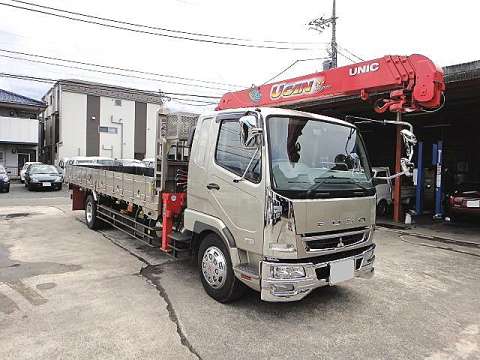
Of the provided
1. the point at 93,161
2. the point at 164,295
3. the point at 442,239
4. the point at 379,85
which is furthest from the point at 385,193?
the point at 93,161

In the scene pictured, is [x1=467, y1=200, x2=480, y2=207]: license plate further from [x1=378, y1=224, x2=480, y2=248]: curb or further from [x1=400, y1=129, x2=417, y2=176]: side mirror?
[x1=400, y1=129, x2=417, y2=176]: side mirror

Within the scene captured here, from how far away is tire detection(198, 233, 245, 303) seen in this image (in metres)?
4.10

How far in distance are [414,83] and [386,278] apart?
10.9ft

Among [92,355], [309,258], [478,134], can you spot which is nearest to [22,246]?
[92,355]

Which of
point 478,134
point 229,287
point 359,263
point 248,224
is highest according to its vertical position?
point 478,134

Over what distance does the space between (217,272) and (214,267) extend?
72mm

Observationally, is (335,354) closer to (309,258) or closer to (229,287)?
(309,258)

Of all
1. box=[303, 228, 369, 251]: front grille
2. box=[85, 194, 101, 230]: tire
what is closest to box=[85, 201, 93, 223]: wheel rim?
box=[85, 194, 101, 230]: tire

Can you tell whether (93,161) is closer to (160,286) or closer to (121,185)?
(121,185)

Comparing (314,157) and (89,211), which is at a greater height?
(314,157)

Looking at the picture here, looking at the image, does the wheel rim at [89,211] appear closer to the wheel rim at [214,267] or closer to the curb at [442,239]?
the wheel rim at [214,267]

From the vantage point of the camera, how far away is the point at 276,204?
3.56 meters

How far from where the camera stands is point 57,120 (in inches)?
1200

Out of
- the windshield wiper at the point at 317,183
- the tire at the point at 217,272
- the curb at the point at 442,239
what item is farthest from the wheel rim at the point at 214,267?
the curb at the point at 442,239
